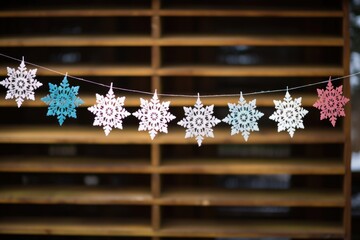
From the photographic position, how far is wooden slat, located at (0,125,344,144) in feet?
7.81

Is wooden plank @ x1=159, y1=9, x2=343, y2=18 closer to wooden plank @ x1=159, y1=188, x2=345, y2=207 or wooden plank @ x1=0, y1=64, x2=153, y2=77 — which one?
wooden plank @ x1=0, y1=64, x2=153, y2=77

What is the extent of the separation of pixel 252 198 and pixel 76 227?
34.1 inches

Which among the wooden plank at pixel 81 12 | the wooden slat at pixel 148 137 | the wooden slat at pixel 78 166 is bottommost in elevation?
the wooden slat at pixel 78 166

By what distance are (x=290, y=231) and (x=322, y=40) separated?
36.1 inches

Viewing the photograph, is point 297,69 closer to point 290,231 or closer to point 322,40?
point 322,40

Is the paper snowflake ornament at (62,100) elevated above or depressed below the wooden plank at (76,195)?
above

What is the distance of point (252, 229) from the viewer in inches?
96.2

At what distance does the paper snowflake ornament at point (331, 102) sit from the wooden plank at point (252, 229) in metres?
0.56

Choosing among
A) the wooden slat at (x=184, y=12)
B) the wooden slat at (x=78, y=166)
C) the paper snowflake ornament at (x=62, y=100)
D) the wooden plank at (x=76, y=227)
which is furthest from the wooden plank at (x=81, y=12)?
the wooden plank at (x=76, y=227)

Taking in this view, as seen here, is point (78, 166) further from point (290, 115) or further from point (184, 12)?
point (290, 115)

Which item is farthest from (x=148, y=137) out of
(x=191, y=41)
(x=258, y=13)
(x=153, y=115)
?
(x=258, y=13)

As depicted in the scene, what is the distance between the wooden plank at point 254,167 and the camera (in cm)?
240

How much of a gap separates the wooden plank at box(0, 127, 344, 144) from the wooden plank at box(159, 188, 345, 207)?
275 millimetres

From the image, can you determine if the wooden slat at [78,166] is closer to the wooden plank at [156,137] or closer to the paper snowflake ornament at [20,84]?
the wooden plank at [156,137]
